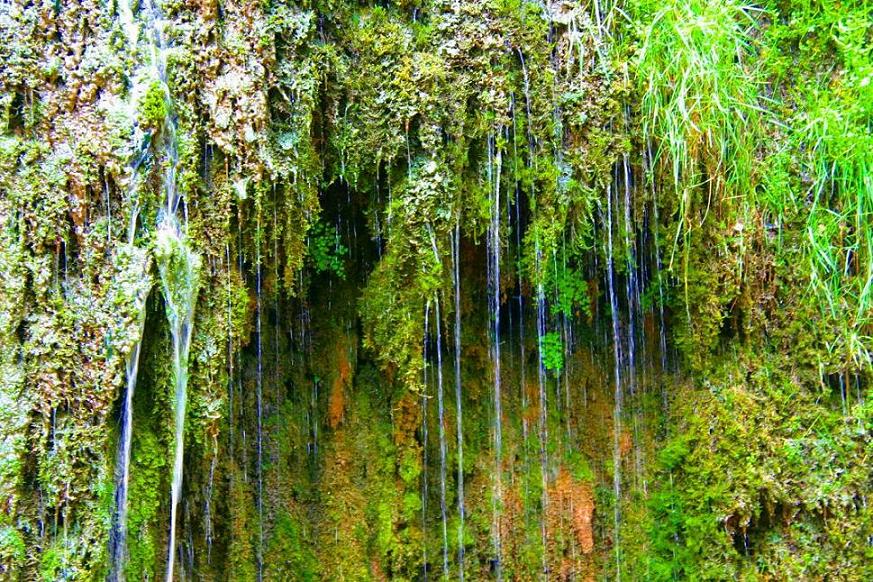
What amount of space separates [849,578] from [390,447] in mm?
2838

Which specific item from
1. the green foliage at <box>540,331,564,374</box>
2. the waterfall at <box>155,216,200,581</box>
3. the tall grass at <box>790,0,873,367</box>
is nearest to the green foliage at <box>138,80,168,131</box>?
the waterfall at <box>155,216,200,581</box>

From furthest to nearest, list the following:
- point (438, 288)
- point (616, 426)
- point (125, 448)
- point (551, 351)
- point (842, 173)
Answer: point (616, 426) < point (551, 351) < point (842, 173) < point (438, 288) < point (125, 448)

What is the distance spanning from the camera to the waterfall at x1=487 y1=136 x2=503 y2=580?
4414mm

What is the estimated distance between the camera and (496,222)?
448 cm

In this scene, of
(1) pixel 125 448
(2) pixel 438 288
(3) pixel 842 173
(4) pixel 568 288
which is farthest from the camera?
(4) pixel 568 288

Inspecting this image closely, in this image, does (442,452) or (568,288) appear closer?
(568,288)

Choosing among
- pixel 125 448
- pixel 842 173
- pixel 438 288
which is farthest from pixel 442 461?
pixel 842 173

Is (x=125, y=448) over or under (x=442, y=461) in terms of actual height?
over

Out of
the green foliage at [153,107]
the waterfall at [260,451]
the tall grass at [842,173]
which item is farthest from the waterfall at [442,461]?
the tall grass at [842,173]

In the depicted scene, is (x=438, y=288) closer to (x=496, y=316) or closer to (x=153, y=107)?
(x=496, y=316)

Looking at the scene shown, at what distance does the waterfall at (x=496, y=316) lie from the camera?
4.41 m

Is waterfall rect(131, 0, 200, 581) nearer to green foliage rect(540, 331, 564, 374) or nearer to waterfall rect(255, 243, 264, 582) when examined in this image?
waterfall rect(255, 243, 264, 582)

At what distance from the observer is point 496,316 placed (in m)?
4.84

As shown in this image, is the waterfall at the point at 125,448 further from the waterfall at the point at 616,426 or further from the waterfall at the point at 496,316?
the waterfall at the point at 616,426
